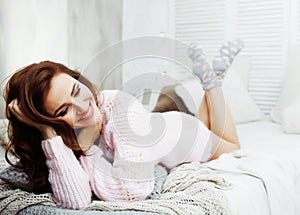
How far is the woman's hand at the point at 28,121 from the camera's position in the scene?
1190 mm

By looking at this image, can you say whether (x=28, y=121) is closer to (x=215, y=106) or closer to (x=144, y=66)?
(x=144, y=66)

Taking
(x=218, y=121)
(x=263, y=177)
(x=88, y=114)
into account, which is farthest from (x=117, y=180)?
(x=218, y=121)

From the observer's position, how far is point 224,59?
6.96ft

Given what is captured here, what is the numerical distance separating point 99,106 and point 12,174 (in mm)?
315

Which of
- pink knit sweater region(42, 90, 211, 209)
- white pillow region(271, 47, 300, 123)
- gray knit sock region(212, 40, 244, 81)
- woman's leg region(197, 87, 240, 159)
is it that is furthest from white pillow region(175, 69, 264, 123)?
pink knit sweater region(42, 90, 211, 209)

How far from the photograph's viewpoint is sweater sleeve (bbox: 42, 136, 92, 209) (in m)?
1.18

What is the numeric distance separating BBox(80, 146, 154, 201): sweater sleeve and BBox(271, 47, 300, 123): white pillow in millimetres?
1517

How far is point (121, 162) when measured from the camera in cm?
125

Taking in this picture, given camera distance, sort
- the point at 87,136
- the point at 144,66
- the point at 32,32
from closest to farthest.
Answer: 1. the point at 87,136
2. the point at 144,66
3. the point at 32,32

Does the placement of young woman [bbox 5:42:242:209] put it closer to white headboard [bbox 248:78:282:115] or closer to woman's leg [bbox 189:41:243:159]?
woman's leg [bbox 189:41:243:159]

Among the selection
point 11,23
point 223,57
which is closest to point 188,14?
point 223,57

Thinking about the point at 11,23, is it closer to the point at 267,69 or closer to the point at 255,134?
the point at 255,134

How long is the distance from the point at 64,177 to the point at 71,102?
20 cm

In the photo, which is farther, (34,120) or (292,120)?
(292,120)
